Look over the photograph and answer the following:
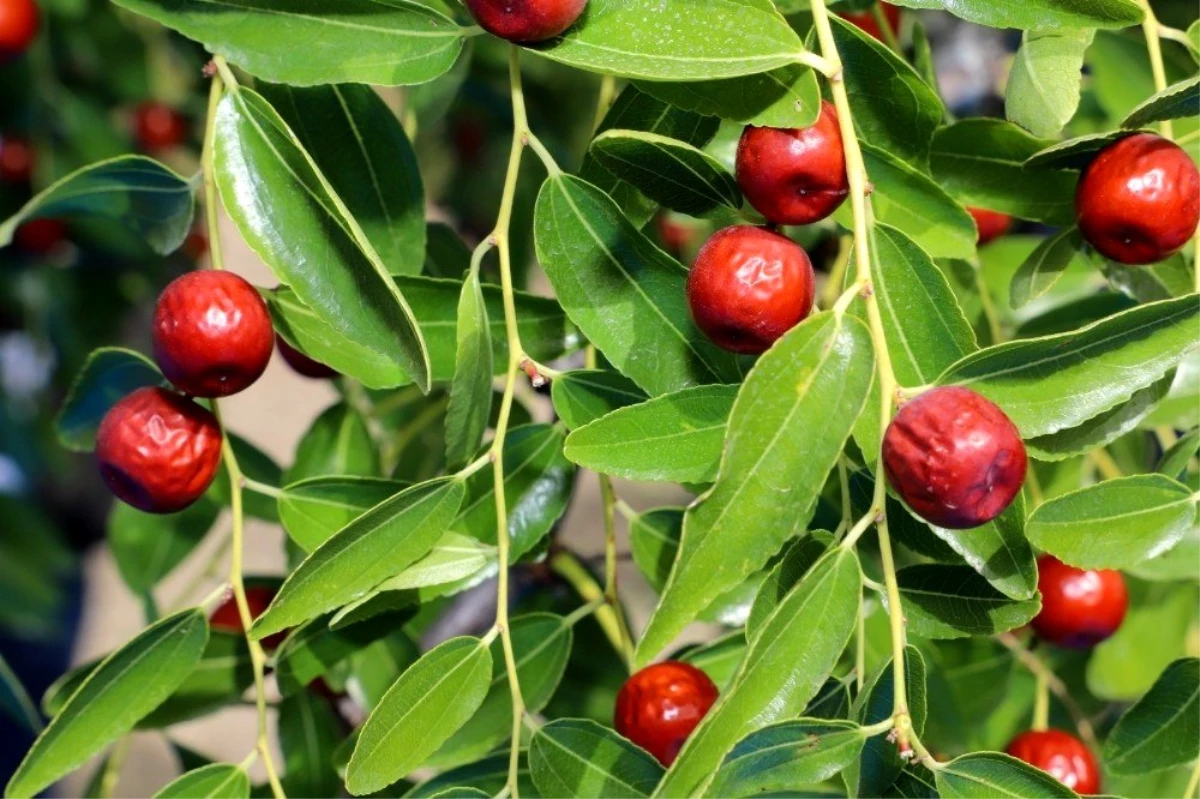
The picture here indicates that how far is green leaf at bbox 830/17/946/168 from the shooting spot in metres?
0.64

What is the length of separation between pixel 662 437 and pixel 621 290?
0.10m

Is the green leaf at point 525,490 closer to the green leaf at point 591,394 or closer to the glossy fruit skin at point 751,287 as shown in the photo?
the green leaf at point 591,394

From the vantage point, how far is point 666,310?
2.12 feet

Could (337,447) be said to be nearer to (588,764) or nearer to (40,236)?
(588,764)

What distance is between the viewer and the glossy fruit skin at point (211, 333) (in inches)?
25.8

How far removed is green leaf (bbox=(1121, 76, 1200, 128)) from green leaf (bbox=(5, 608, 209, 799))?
0.58 meters

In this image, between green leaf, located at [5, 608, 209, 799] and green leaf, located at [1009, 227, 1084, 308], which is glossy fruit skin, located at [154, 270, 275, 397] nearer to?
green leaf, located at [5, 608, 209, 799]

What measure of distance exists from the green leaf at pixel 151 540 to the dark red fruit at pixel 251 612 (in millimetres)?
55

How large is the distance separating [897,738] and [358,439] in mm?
480

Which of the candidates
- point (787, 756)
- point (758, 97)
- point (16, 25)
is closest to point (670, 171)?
point (758, 97)

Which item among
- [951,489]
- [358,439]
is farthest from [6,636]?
[951,489]

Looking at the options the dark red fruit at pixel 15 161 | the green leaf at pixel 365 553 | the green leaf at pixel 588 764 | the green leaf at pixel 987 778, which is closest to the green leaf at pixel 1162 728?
the green leaf at pixel 987 778

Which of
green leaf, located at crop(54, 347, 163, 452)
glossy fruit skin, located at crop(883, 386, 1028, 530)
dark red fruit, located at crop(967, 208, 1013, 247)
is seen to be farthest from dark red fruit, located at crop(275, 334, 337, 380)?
dark red fruit, located at crop(967, 208, 1013, 247)

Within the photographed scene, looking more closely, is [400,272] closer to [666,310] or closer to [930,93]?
[666,310]
